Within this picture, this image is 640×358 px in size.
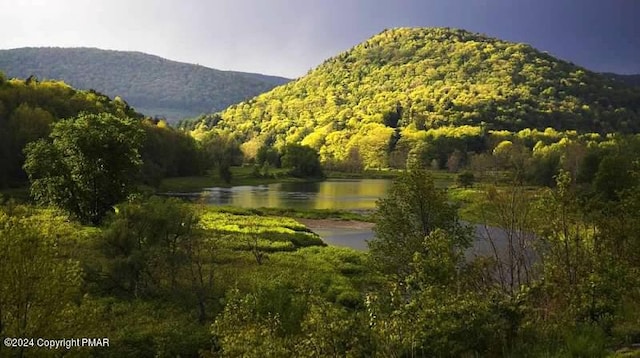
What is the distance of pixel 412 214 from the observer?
120 feet

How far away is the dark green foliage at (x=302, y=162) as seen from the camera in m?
190

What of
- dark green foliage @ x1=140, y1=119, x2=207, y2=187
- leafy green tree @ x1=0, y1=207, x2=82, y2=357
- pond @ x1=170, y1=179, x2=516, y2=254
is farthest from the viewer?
dark green foliage @ x1=140, y1=119, x2=207, y2=187

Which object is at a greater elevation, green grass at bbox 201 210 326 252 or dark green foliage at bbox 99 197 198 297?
dark green foliage at bbox 99 197 198 297

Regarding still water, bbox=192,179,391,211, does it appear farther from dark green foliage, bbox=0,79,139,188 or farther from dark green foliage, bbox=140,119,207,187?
dark green foliage, bbox=0,79,139,188

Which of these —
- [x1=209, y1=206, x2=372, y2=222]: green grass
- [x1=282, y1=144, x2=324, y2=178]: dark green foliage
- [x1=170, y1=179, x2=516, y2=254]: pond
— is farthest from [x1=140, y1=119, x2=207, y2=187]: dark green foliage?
[x1=209, y1=206, x2=372, y2=222]: green grass

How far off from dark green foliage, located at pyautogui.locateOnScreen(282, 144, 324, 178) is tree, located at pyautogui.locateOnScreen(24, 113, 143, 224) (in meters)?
127

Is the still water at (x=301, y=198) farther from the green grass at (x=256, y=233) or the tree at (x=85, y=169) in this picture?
the tree at (x=85, y=169)

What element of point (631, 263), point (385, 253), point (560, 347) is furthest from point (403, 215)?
point (560, 347)

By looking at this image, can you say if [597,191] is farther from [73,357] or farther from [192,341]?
[73,357]

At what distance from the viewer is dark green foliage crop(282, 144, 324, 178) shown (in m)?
190

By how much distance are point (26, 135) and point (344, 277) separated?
85.4 meters

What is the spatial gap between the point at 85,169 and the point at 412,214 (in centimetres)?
4123

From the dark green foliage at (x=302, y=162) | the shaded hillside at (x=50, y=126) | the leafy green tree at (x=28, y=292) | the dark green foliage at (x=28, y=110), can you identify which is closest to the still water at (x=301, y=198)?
the shaded hillside at (x=50, y=126)

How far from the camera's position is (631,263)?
22297 mm
